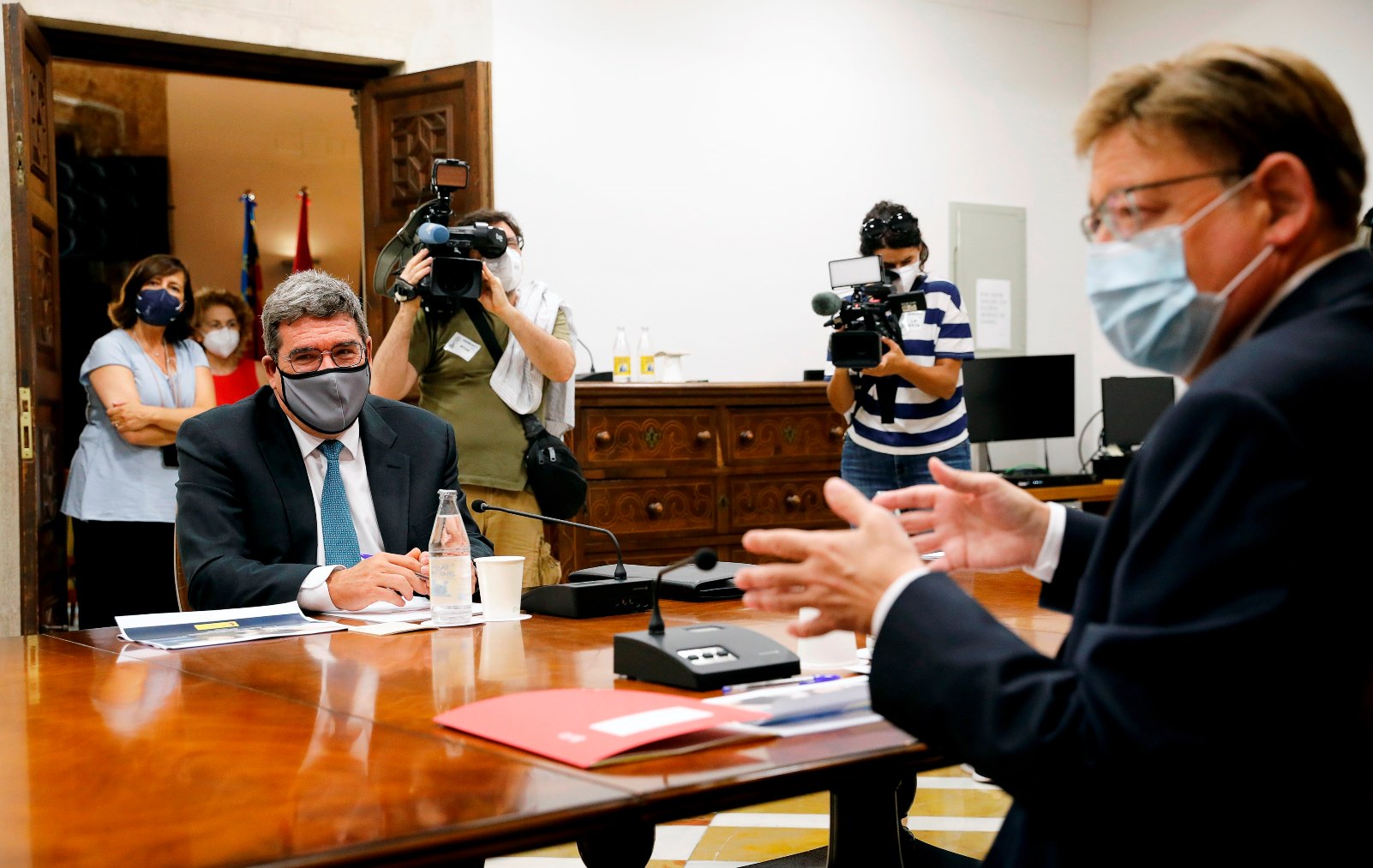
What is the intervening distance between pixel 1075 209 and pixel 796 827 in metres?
4.98

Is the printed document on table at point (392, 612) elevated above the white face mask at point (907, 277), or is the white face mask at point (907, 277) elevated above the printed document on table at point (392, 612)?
the white face mask at point (907, 277)

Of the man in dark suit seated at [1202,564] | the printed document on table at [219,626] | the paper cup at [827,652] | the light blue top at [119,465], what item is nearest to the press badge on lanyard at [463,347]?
the light blue top at [119,465]

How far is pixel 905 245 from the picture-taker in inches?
161

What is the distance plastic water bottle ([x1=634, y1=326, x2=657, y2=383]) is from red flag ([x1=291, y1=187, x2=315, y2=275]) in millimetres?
4235

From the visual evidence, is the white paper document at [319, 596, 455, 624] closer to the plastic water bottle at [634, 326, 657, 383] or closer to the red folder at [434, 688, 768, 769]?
the red folder at [434, 688, 768, 769]

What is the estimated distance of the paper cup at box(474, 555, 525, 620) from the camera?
2.14m

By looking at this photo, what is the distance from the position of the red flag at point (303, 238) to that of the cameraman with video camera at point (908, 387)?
6.01m

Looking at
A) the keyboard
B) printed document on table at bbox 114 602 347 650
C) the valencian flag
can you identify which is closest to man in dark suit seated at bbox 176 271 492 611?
printed document on table at bbox 114 602 347 650

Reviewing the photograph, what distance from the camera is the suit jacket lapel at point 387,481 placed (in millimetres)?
2576

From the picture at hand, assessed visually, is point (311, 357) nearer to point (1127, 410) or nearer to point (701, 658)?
point (701, 658)

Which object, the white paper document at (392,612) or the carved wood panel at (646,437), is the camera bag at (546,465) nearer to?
the carved wood panel at (646,437)

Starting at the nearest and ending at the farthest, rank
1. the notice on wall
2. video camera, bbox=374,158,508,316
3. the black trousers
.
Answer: video camera, bbox=374,158,508,316 < the black trousers < the notice on wall

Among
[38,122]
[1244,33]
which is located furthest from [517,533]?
[1244,33]

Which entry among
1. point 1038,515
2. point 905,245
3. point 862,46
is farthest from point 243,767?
point 862,46
